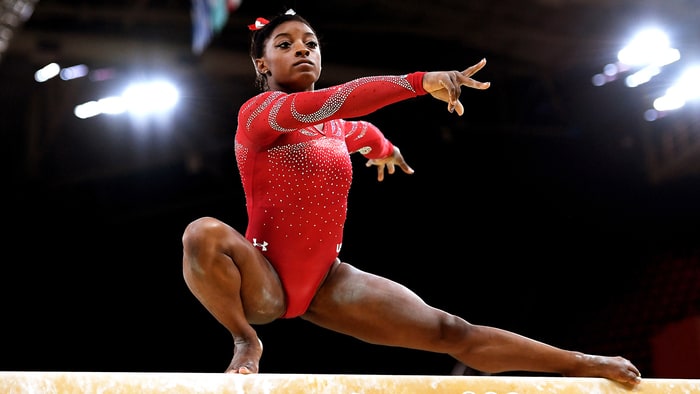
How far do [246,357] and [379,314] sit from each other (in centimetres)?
41

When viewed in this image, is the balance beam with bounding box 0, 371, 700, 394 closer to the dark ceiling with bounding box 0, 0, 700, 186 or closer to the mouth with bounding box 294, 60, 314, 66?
the mouth with bounding box 294, 60, 314, 66

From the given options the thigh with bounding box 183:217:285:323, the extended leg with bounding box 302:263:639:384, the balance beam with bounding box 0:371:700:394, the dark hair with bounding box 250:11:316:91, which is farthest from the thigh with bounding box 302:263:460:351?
the dark hair with bounding box 250:11:316:91

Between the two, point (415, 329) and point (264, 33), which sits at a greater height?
point (264, 33)

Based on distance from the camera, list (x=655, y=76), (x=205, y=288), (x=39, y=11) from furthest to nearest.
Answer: (x=655, y=76) < (x=39, y=11) < (x=205, y=288)

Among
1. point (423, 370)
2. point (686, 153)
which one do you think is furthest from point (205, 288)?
point (686, 153)

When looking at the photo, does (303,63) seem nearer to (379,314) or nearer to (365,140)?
(365,140)

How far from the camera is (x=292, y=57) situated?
2.45 meters

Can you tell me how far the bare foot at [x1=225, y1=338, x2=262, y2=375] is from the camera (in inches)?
80.1

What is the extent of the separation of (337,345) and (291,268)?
→ 18.6 ft

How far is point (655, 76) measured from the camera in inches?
274

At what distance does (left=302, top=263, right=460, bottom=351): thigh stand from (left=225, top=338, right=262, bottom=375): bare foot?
280mm

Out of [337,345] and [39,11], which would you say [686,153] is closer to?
[337,345]

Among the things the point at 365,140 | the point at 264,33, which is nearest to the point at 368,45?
the point at 365,140

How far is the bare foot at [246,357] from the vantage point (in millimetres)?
2035
